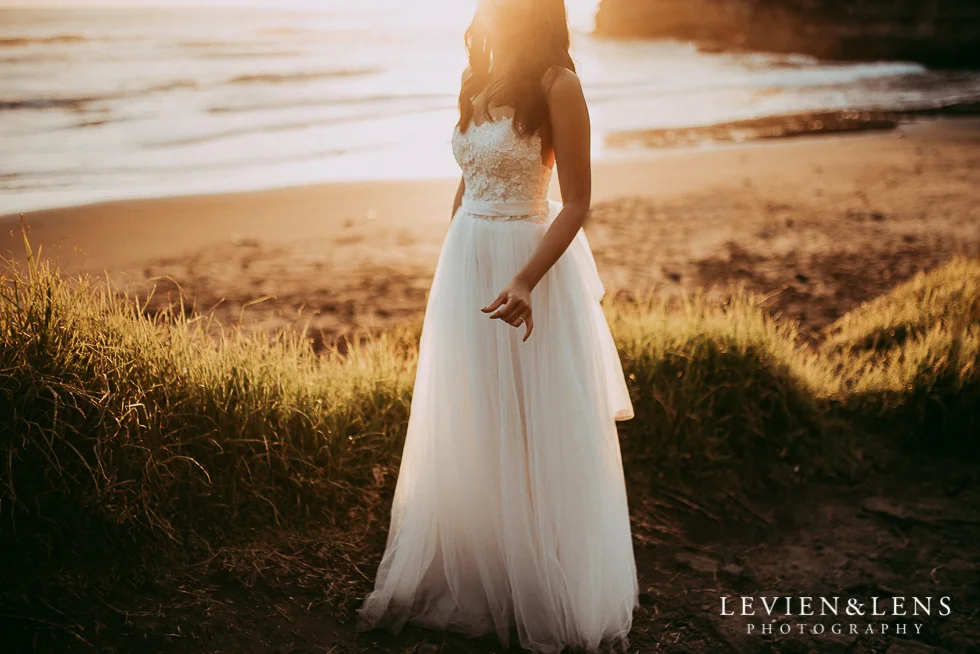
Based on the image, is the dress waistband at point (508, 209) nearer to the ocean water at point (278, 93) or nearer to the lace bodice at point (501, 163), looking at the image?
the lace bodice at point (501, 163)

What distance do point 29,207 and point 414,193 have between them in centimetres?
419

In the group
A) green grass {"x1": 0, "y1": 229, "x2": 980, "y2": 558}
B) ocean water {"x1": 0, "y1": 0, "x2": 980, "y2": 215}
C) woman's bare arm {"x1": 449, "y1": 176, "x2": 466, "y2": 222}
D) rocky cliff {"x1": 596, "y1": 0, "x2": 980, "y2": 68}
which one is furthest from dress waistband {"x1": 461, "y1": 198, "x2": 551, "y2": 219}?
rocky cliff {"x1": 596, "y1": 0, "x2": 980, "y2": 68}

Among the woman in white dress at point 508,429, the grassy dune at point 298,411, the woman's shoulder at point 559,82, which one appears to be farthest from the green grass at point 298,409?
the woman's shoulder at point 559,82

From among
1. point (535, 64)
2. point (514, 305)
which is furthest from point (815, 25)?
point (514, 305)

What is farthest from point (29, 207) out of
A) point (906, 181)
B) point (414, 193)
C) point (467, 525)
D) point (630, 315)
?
point (906, 181)

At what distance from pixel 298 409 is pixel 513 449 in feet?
4.09

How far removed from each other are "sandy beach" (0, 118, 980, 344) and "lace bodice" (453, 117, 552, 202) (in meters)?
2.35

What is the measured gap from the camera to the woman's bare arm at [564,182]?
92.9 inches

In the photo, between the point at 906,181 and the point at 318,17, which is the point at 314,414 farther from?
the point at 318,17

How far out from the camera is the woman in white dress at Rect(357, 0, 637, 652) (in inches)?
102

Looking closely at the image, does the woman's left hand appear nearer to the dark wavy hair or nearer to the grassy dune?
the dark wavy hair

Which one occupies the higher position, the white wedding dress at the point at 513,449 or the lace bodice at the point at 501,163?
the lace bodice at the point at 501,163

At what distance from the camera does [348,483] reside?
351cm

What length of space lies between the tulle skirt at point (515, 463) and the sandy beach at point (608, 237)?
2.18 m
